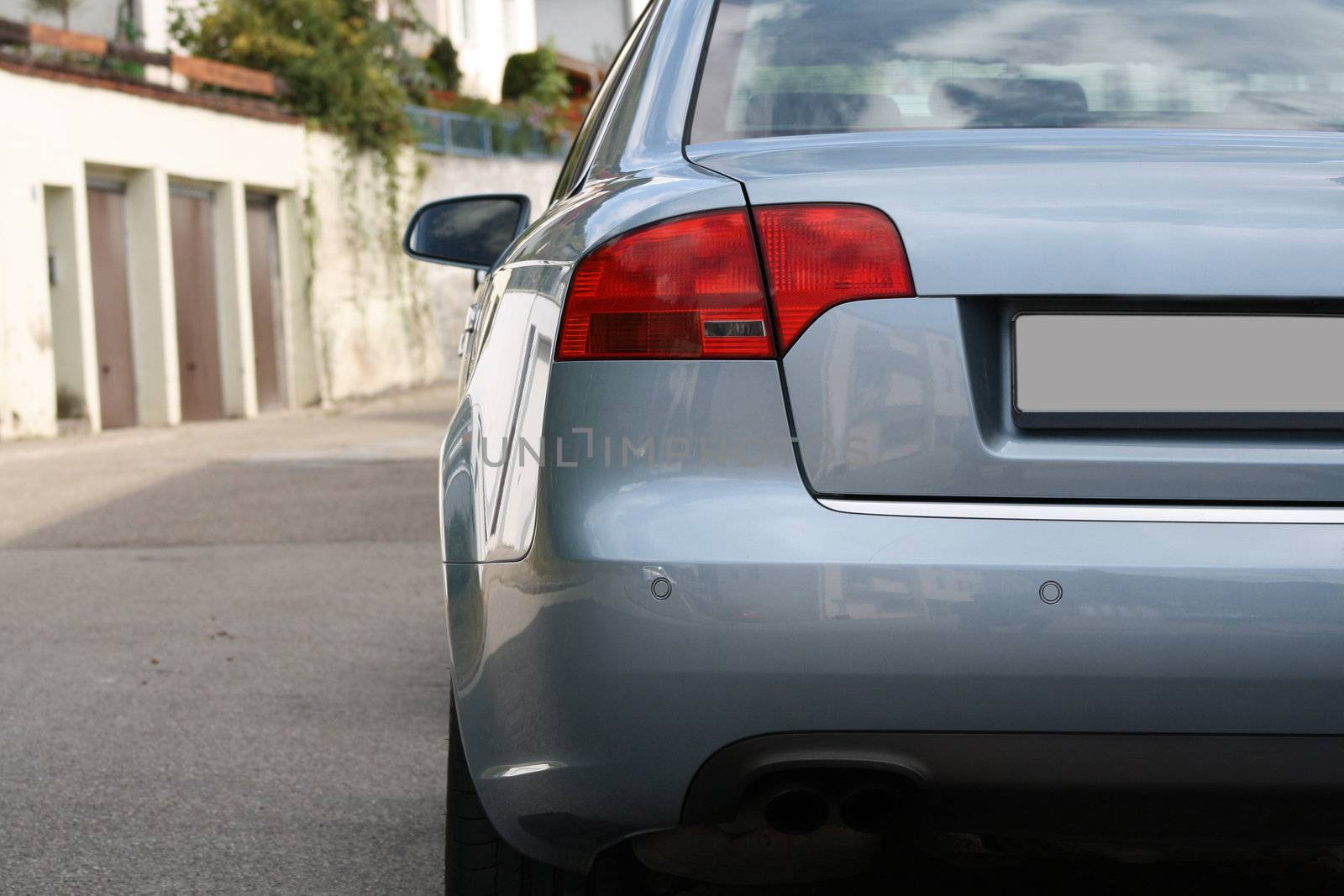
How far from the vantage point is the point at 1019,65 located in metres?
2.50

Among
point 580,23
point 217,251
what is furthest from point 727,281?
point 580,23

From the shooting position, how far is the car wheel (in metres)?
2.42

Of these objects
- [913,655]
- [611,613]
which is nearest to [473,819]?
[611,613]

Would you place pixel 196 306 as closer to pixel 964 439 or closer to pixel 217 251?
pixel 217 251

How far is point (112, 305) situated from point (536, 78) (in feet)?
54.8

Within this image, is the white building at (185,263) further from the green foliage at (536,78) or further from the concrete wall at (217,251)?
the green foliage at (536,78)

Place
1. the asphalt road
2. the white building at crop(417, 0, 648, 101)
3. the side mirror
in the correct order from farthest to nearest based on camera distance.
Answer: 1. the white building at crop(417, 0, 648, 101)
2. the side mirror
3. the asphalt road

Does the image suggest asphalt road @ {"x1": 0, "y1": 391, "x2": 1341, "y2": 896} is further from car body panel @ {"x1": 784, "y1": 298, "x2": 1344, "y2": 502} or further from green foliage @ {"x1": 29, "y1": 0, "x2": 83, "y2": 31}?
green foliage @ {"x1": 29, "y1": 0, "x2": 83, "y2": 31}

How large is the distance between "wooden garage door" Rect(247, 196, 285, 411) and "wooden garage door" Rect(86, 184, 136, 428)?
2416mm

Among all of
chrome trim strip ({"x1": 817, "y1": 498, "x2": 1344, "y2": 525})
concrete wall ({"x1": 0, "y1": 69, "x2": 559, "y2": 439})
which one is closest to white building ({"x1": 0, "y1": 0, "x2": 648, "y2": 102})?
concrete wall ({"x1": 0, "y1": 69, "x2": 559, "y2": 439})

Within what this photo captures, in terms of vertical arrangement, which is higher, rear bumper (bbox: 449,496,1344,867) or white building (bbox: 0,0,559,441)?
white building (bbox: 0,0,559,441)

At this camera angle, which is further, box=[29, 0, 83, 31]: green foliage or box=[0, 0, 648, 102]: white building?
box=[0, 0, 648, 102]: white building

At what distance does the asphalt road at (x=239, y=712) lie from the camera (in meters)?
3.11

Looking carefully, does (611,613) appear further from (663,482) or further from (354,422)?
(354,422)
